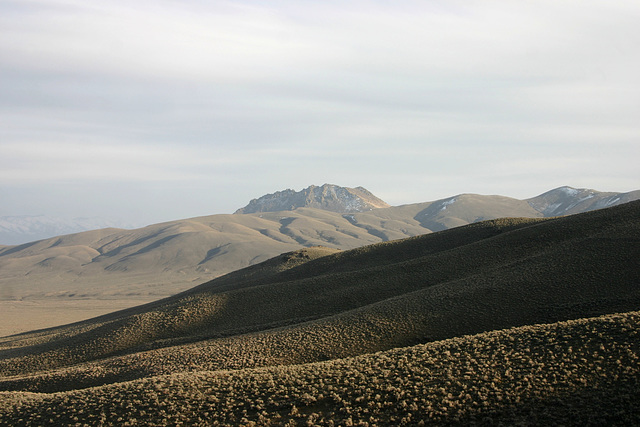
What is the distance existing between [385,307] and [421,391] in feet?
72.6

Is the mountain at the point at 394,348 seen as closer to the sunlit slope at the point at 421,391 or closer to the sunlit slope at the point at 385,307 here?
the sunlit slope at the point at 421,391

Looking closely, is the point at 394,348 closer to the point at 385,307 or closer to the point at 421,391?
the point at 385,307

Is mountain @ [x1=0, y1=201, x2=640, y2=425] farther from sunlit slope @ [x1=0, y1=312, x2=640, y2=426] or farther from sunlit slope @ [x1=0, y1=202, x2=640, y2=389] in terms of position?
sunlit slope @ [x1=0, y1=202, x2=640, y2=389]

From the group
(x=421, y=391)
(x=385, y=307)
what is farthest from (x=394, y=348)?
(x=421, y=391)

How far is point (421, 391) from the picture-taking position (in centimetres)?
2281

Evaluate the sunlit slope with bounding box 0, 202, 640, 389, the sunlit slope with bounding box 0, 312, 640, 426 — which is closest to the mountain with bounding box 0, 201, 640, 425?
the sunlit slope with bounding box 0, 312, 640, 426

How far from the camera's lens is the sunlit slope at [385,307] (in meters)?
37.8

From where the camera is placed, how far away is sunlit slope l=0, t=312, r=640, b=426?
20.1m

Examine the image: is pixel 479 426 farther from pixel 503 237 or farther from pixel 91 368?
pixel 503 237

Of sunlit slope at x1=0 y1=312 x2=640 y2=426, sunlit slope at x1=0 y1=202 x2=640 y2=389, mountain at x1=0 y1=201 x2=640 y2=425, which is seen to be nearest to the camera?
sunlit slope at x1=0 y1=312 x2=640 y2=426

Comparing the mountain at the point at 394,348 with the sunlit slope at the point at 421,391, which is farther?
the mountain at the point at 394,348

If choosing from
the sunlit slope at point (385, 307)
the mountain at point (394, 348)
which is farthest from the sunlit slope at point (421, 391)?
the sunlit slope at point (385, 307)

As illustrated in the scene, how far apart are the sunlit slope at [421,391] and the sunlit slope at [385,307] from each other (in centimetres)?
823

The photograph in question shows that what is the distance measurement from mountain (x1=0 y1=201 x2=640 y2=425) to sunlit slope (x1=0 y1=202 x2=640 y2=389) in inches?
8.5
